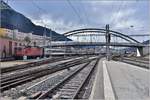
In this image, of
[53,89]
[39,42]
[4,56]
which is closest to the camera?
[53,89]

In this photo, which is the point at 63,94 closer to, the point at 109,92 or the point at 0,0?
the point at 109,92

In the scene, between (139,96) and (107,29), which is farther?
(107,29)

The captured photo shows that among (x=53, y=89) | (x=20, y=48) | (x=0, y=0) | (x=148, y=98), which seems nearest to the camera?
(x=148, y=98)

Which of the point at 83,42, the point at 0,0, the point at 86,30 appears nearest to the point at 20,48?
the point at 0,0

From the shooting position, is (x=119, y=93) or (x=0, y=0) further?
(x=0, y=0)

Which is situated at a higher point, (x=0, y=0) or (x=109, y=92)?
(x=0, y=0)

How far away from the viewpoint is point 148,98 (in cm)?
1103

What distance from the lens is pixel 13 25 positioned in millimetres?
83375

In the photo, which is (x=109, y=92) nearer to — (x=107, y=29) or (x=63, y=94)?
(x=63, y=94)

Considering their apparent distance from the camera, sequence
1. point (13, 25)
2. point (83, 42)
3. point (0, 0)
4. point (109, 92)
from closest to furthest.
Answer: point (109, 92)
point (0, 0)
point (13, 25)
point (83, 42)

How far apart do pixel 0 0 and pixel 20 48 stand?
2124 cm

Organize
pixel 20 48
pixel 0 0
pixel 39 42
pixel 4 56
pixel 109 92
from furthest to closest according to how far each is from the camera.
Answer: pixel 39 42, pixel 20 48, pixel 4 56, pixel 0 0, pixel 109 92

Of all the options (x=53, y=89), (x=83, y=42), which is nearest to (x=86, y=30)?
(x=83, y=42)

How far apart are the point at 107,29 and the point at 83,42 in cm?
5739
